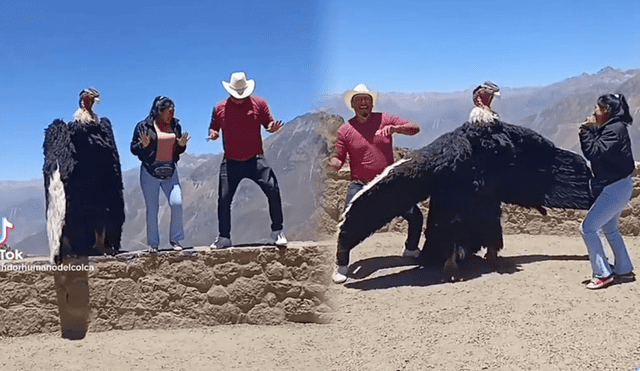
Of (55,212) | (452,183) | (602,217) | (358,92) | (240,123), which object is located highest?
(358,92)

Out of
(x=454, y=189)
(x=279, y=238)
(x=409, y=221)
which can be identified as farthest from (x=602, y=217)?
(x=279, y=238)

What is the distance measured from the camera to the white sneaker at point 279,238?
17.0 feet

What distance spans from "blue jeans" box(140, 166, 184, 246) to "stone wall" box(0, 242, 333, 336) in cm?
17

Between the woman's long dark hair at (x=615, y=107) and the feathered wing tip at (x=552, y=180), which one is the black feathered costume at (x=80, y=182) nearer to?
the feathered wing tip at (x=552, y=180)

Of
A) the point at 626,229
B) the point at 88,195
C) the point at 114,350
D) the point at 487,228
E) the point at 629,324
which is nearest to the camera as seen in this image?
→ the point at 629,324

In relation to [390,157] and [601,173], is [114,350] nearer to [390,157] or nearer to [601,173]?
[390,157]

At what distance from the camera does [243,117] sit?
5102 millimetres

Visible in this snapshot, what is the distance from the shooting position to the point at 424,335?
4.18m

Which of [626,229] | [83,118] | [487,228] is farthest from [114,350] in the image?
[626,229]

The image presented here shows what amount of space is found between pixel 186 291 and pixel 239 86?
176 cm

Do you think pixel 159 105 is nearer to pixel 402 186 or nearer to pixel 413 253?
pixel 402 186

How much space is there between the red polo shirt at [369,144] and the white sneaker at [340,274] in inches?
32.4

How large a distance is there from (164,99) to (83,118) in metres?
0.66

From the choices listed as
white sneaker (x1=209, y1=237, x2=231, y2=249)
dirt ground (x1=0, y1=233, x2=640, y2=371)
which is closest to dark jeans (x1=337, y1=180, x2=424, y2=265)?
dirt ground (x1=0, y1=233, x2=640, y2=371)
